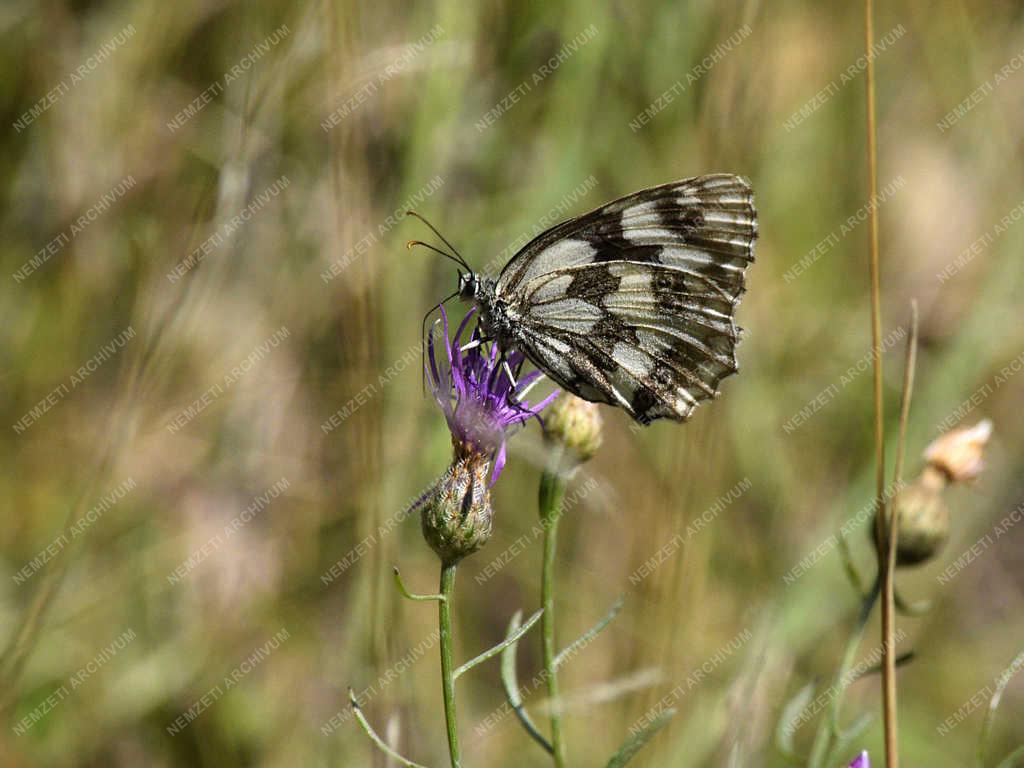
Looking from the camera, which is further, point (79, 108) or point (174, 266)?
point (79, 108)

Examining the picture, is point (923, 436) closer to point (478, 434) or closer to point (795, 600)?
point (795, 600)

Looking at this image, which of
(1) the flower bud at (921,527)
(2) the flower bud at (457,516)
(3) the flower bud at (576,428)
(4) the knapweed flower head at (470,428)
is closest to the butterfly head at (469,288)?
(4) the knapweed flower head at (470,428)

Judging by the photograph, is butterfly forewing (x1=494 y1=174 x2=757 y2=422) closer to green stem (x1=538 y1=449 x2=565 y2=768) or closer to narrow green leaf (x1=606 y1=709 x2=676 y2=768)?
green stem (x1=538 y1=449 x2=565 y2=768)

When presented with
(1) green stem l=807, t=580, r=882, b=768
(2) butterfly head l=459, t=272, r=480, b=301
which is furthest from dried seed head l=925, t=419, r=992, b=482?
(2) butterfly head l=459, t=272, r=480, b=301

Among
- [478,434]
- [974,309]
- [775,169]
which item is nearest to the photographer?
[478,434]

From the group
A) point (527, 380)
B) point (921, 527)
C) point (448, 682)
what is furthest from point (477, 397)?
point (921, 527)

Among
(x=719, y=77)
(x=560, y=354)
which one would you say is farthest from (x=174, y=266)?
(x=719, y=77)

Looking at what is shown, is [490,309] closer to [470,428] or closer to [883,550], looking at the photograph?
[470,428]
